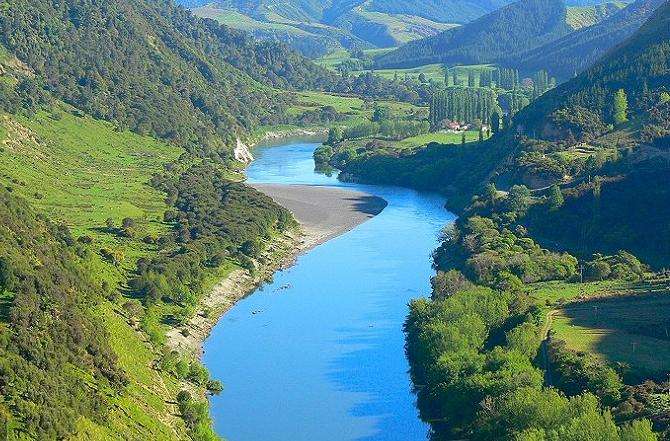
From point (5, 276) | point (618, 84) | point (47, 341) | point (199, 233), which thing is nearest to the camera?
point (47, 341)

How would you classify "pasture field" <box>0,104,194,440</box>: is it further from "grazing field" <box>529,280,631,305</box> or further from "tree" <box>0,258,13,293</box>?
"grazing field" <box>529,280,631,305</box>

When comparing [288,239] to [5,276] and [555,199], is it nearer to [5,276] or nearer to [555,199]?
[555,199]

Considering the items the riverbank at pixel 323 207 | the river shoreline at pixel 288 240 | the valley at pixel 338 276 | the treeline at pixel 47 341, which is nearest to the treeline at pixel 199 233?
the valley at pixel 338 276

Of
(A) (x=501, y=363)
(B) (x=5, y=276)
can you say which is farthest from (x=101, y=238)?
(A) (x=501, y=363)

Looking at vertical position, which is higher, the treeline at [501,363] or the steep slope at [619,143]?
the steep slope at [619,143]

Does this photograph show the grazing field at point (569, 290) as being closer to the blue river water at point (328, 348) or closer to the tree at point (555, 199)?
the blue river water at point (328, 348)

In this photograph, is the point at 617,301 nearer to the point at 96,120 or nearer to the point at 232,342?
the point at 232,342
